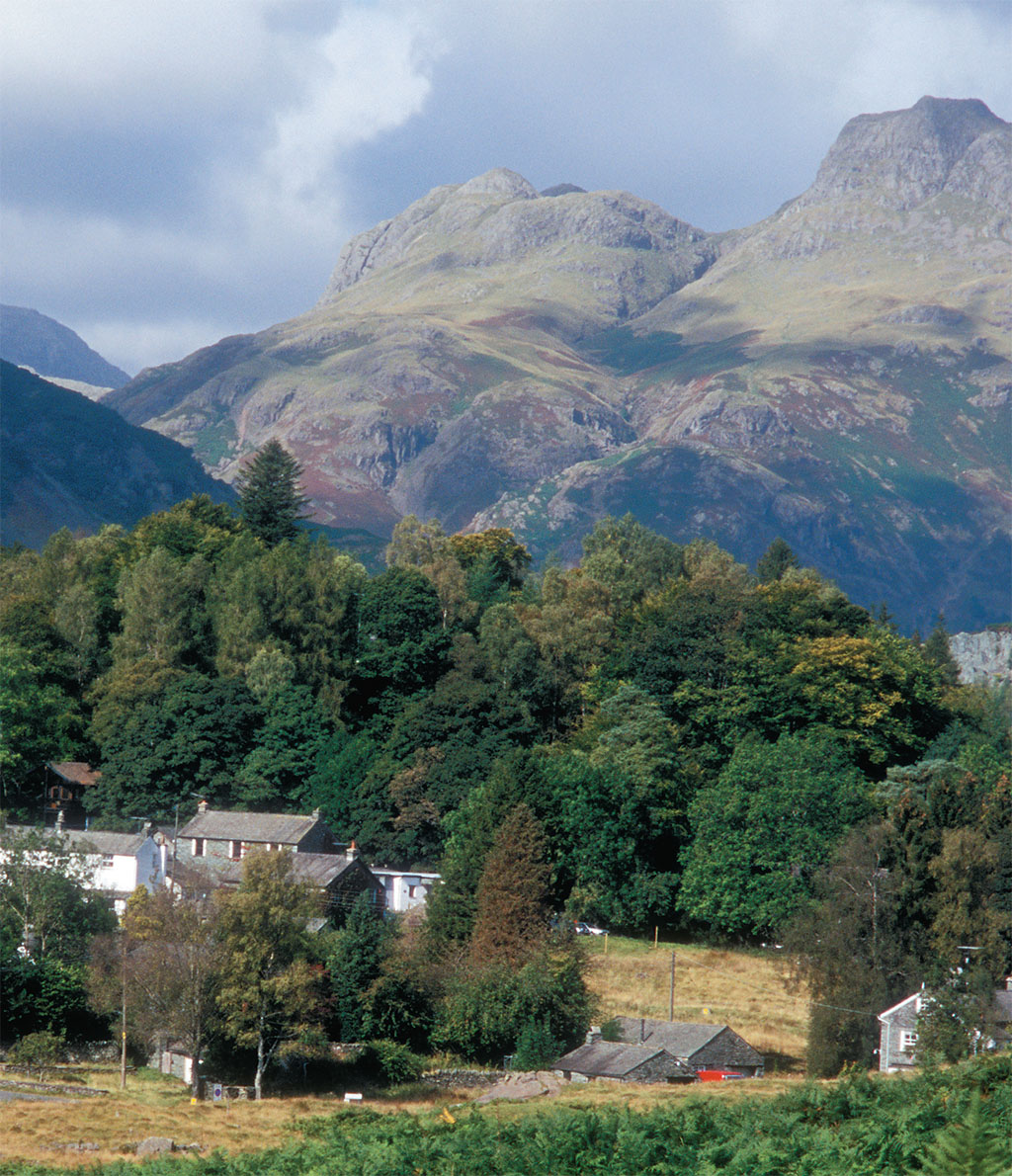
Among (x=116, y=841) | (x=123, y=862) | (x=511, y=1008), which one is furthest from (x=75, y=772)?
(x=511, y=1008)

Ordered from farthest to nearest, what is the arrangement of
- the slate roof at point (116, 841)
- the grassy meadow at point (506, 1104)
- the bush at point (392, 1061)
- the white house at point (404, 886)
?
the white house at point (404, 886) < the slate roof at point (116, 841) < the bush at point (392, 1061) < the grassy meadow at point (506, 1104)

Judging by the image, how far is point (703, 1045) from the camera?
46844 millimetres

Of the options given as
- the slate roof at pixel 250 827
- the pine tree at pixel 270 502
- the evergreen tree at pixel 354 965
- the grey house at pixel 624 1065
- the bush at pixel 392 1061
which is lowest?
the bush at pixel 392 1061

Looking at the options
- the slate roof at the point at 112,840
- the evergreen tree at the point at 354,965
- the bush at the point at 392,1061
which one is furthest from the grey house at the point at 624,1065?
the slate roof at the point at 112,840

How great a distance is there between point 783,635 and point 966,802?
19.4 m

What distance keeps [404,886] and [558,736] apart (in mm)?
14562

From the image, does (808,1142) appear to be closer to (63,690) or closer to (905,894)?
(905,894)

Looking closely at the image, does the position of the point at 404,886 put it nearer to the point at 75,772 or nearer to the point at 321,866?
the point at 321,866

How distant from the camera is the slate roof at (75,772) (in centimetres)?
7075

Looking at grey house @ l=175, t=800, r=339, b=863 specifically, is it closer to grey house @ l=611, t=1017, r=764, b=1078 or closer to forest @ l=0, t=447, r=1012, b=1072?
forest @ l=0, t=447, r=1012, b=1072

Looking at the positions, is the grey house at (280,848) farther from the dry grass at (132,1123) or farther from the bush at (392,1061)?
the dry grass at (132,1123)

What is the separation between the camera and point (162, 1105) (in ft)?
133

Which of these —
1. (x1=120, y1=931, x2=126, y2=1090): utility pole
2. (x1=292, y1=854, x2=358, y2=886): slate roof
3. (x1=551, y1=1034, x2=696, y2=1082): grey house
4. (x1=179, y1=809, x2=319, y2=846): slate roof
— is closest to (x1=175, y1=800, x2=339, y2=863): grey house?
(x1=179, y1=809, x2=319, y2=846): slate roof

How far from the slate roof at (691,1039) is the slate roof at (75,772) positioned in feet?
108
